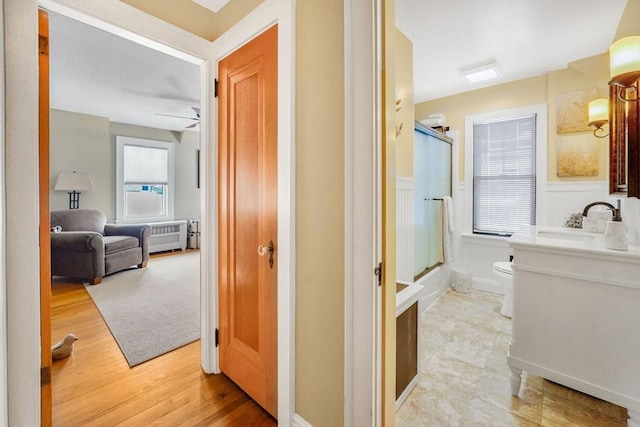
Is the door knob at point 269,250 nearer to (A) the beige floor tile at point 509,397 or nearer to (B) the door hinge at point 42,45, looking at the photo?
(B) the door hinge at point 42,45

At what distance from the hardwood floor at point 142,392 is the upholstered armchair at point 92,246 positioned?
1581 mm

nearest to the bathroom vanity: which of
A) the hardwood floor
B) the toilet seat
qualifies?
the toilet seat

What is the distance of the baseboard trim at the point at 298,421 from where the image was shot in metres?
1.30

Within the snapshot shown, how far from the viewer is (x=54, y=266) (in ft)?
11.8

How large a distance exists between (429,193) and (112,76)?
3.93 m

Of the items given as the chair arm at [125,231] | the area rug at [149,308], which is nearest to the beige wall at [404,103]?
the area rug at [149,308]

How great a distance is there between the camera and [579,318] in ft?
4.85

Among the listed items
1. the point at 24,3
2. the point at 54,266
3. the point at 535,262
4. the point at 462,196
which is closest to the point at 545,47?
the point at 462,196

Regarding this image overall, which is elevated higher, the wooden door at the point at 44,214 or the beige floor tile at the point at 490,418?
the wooden door at the point at 44,214

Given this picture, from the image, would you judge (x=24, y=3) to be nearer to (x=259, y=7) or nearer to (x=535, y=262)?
(x=259, y=7)

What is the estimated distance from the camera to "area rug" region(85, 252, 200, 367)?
2.28 metres

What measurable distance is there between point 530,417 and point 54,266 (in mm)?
5007

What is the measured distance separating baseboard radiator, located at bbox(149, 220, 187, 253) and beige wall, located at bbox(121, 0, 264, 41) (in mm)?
4601

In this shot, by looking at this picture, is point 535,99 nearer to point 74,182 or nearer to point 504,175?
point 504,175
